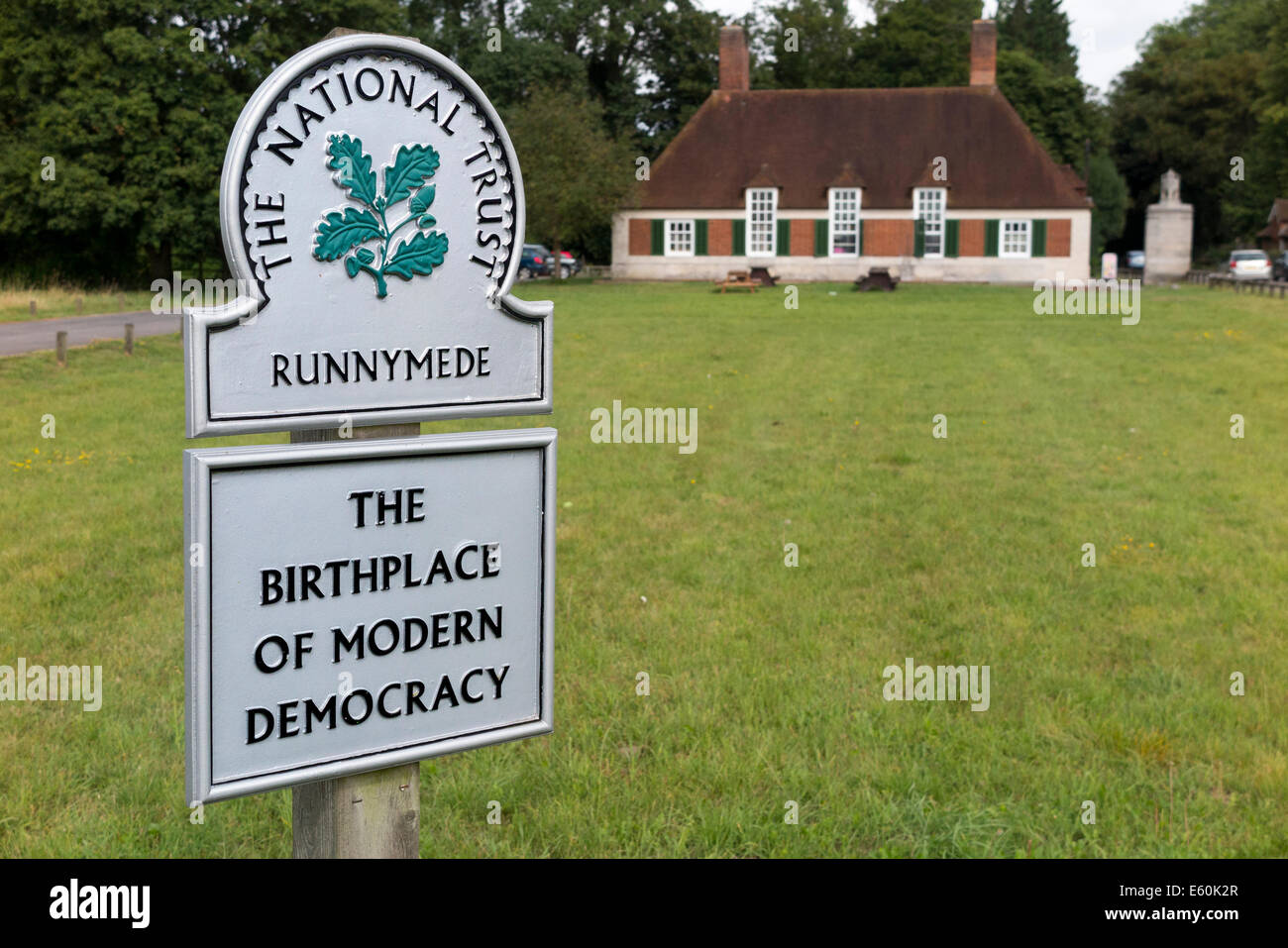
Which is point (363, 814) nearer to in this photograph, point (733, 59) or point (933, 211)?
point (933, 211)

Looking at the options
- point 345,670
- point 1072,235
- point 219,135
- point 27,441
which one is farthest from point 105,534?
point 1072,235

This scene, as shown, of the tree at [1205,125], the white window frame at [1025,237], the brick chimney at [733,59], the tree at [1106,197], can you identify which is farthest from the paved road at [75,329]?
the tree at [1205,125]

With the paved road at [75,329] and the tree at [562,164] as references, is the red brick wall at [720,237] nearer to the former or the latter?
the tree at [562,164]

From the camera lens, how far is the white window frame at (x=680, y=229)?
59531 millimetres

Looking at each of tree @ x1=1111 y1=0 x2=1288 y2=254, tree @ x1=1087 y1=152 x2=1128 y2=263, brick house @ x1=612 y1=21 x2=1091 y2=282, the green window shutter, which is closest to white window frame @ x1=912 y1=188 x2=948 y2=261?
brick house @ x1=612 y1=21 x2=1091 y2=282

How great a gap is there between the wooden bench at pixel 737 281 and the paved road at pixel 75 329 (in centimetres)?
2100

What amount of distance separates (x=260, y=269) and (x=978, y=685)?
4771 mm

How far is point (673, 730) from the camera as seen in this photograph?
19.8ft

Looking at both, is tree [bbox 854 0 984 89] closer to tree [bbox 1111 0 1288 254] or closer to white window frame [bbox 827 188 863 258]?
tree [bbox 1111 0 1288 254]

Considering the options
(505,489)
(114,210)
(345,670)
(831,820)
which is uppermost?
(114,210)

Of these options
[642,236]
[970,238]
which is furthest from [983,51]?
[642,236]

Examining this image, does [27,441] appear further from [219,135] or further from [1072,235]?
[1072,235]

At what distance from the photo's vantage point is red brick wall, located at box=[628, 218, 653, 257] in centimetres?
5981

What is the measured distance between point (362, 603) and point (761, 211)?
57775 millimetres
